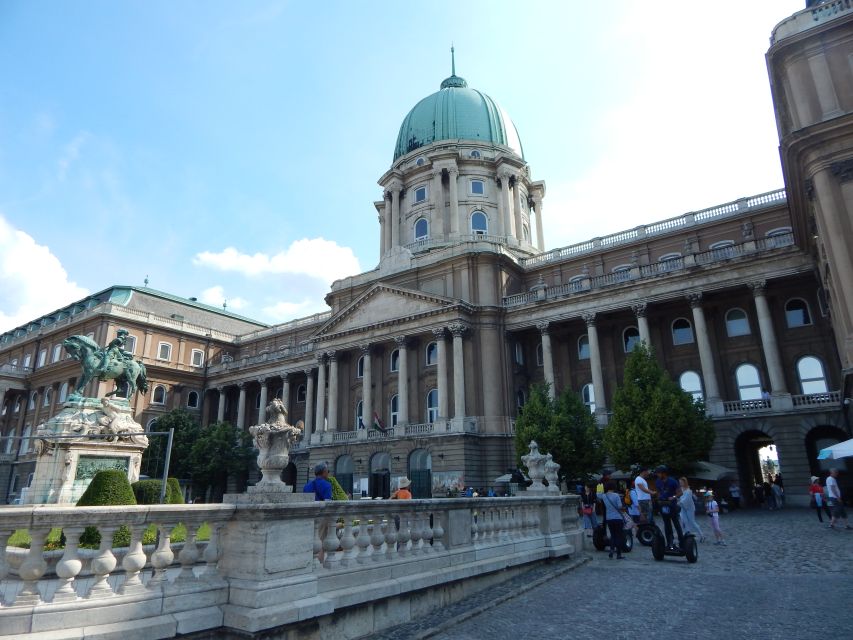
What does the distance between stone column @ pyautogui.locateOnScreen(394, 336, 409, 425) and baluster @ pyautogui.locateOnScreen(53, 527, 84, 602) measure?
36213 mm

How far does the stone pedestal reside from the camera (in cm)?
1727

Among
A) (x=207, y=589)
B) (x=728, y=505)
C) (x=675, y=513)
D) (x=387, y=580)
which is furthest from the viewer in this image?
(x=728, y=505)

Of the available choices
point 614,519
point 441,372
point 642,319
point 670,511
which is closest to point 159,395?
point 441,372

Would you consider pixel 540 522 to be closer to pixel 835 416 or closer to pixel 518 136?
pixel 835 416

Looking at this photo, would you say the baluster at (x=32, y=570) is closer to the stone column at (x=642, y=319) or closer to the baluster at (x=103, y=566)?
the baluster at (x=103, y=566)

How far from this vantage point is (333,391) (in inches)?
1822

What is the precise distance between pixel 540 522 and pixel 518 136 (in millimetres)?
56519

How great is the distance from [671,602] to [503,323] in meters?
33.9

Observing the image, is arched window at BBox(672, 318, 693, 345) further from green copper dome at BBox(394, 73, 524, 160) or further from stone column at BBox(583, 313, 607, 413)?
green copper dome at BBox(394, 73, 524, 160)

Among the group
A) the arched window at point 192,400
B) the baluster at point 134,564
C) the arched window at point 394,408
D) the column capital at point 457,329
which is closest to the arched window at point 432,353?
the column capital at point 457,329

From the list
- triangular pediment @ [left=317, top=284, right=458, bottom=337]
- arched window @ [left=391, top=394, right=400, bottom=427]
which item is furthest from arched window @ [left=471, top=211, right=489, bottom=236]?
arched window @ [left=391, top=394, right=400, bottom=427]

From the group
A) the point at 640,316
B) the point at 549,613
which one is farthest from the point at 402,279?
the point at 549,613

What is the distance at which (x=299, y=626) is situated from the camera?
6219 millimetres

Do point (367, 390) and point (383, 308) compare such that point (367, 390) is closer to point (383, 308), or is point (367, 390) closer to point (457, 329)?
point (383, 308)
